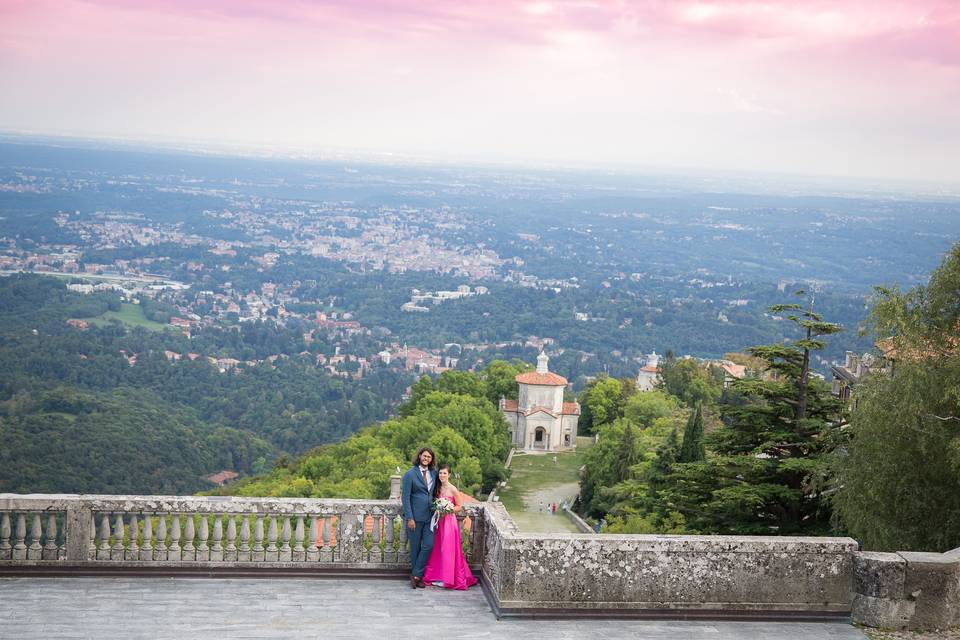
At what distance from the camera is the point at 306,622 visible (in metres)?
9.99

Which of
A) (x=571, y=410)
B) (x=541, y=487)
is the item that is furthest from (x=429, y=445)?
(x=571, y=410)

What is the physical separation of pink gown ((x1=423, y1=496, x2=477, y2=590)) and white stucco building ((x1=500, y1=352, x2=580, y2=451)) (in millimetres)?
65689

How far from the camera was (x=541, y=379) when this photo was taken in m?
78.9

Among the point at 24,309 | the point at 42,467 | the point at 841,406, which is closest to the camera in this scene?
the point at 841,406

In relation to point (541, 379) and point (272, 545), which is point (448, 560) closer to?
point (272, 545)

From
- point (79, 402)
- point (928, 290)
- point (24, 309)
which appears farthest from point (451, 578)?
point (24, 309)

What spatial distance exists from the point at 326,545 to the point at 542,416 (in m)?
66.1

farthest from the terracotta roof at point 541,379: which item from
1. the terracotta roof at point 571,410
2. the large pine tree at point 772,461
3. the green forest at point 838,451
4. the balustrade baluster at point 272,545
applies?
the balustrade baluster at point 272,545

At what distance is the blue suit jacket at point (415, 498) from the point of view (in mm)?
11273

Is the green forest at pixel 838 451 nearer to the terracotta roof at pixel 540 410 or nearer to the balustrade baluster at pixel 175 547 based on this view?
the balustrade baluster at pixel 175 547

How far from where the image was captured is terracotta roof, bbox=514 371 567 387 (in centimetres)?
7824

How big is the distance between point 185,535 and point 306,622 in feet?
6.71

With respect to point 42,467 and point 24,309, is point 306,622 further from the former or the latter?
point 24,309

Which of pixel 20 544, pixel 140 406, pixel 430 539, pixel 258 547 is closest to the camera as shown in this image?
pixel 20 544
